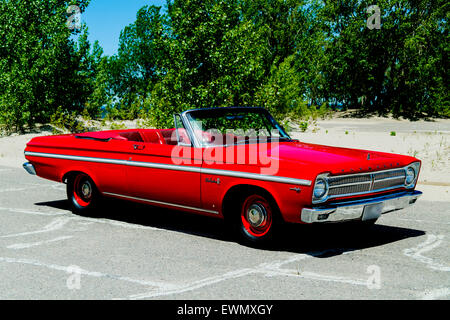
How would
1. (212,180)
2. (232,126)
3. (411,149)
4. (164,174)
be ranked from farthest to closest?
(411,149)
(232,126)
(164,174)
(212,180)

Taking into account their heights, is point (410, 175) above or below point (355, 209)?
above

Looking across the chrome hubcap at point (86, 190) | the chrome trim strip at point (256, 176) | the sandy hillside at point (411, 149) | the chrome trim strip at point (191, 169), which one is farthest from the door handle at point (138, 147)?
the sandy hillside at point (411, 149)

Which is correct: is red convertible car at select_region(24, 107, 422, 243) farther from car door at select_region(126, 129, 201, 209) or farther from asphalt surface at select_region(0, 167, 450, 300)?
asphalt surface at select_region(0, 167, 450, 300)

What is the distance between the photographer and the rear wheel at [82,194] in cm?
731

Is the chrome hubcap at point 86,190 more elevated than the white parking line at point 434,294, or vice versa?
the chrome hubcap at point 86,190

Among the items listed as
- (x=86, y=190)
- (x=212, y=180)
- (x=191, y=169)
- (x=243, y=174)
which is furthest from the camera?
(x=86, y=190)

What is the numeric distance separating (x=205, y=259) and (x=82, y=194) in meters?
3.00

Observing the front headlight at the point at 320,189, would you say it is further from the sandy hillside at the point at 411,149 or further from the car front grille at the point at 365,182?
the sandy hillside at the point at 411,149

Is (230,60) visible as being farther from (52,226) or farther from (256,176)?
(256,176)

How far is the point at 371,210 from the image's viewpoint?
535 cm

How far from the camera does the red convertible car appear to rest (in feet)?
16.9

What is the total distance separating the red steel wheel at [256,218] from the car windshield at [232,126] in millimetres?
952

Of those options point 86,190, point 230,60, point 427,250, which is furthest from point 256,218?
point 230,60
